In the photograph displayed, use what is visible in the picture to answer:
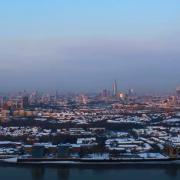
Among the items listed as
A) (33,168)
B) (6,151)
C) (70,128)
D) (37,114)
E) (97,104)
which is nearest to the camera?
(33,168)

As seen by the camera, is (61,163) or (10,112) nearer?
(61,163)

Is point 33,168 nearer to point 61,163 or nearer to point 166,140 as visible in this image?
point 61,163

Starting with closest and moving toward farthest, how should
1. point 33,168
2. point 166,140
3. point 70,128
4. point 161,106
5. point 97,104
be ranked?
1. point 33,168
2. point 166,140
3. point 70,128
4. point 161,106
5. point 97,104

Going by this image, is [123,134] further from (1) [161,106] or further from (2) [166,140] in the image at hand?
(1) [161,106]

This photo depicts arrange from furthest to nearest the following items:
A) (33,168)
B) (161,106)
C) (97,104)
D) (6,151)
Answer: (97,104)
(161,106)
(6,151)
(33,168)

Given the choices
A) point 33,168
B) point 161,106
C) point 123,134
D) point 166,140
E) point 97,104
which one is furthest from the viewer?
point 97,104

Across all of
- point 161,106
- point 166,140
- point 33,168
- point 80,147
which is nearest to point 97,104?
point 161,106

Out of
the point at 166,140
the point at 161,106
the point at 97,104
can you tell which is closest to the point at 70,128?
the point at 166,140

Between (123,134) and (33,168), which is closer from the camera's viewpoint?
(33,168)

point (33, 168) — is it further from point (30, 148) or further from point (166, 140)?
point (166, 140)
